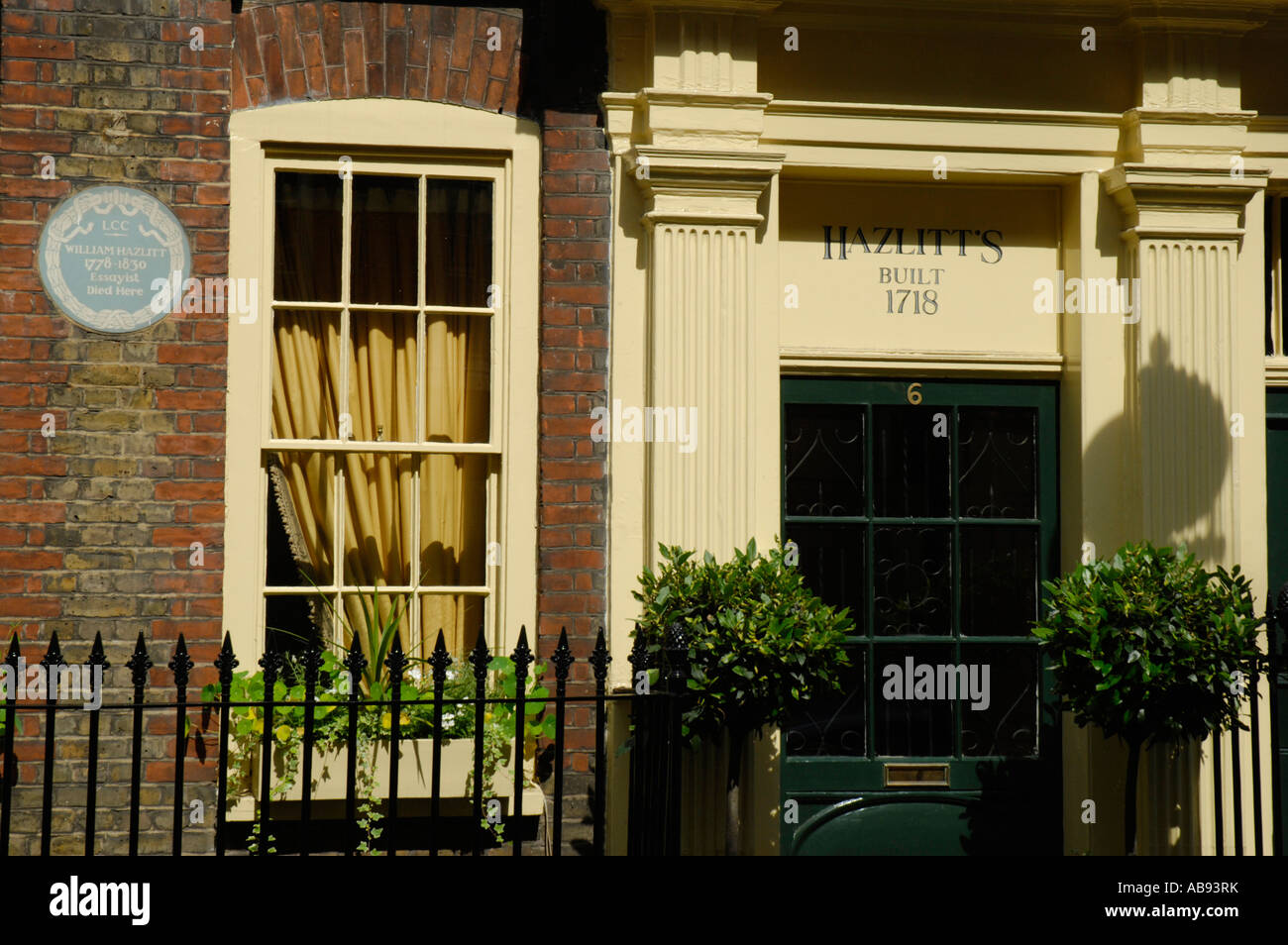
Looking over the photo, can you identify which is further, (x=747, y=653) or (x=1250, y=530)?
(x=1250, y=530)

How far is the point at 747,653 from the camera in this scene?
502 centimetres

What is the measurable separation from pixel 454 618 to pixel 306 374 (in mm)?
1245

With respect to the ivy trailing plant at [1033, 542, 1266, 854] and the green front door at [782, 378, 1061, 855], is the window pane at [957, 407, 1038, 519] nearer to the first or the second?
the green front door at [782, 378, 1061, 855]

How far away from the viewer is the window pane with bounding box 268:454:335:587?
5.74m

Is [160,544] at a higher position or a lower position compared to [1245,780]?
higher

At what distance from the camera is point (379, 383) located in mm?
5844

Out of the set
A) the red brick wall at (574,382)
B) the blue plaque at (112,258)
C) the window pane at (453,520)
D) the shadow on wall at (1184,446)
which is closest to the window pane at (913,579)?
the shadow on wall at (1184,446)

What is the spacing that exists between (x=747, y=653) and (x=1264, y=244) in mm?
3320

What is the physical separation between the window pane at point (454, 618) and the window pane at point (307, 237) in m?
1.41

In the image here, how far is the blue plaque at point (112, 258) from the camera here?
18.2ft

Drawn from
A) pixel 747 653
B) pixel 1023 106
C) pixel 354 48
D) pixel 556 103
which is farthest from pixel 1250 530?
pixel 354 48

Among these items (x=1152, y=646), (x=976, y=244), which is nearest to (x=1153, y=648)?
(x=1152, y=646)

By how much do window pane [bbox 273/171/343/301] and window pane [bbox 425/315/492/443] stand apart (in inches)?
19.5
